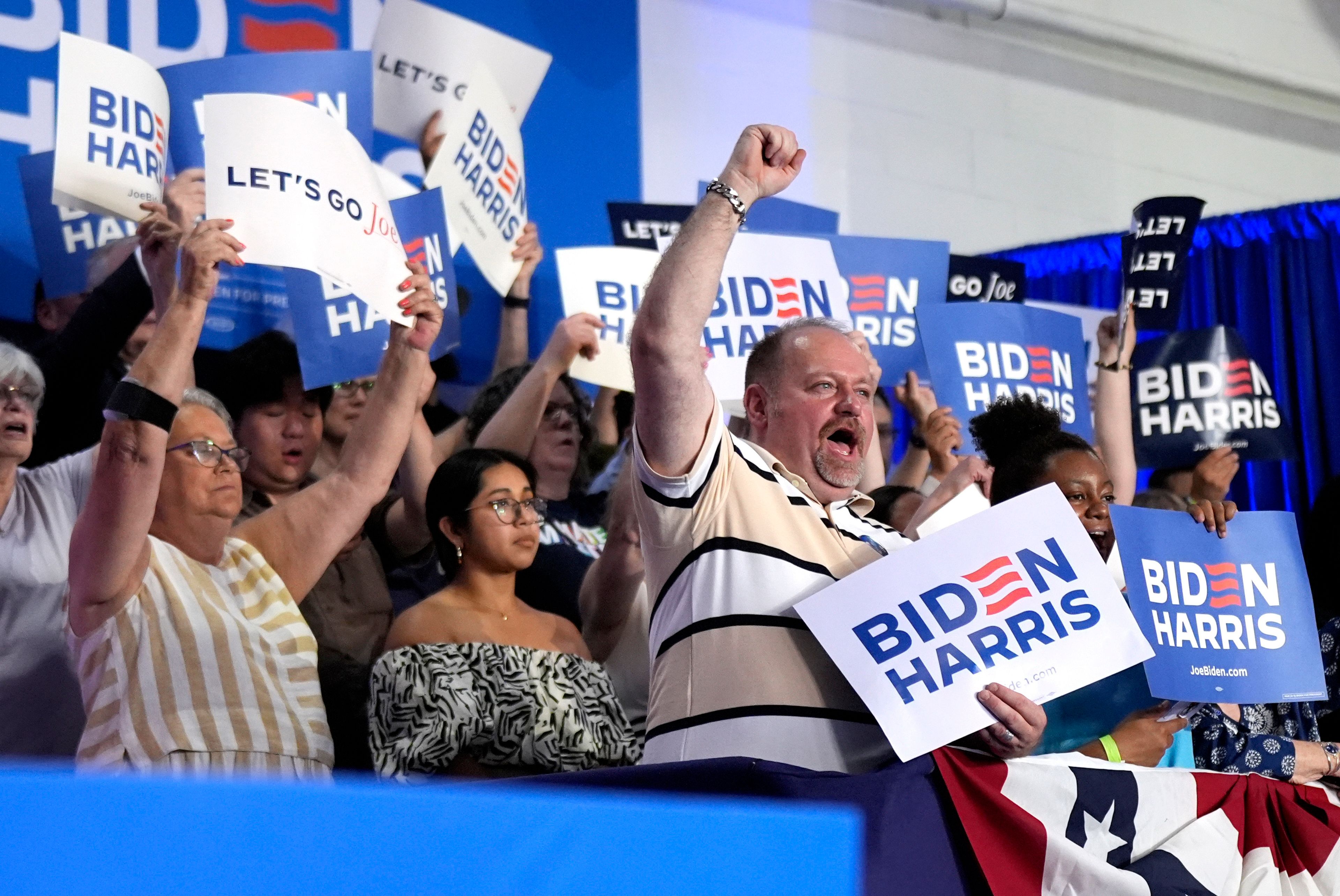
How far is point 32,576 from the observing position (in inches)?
93.8

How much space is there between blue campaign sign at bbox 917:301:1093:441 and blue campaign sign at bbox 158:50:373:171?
3.95 feet

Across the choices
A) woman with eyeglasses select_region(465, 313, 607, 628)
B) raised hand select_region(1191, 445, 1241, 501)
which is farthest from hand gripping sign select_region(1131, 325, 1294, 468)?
woman with eyeglasses select_region(465, 313, 607, 628)

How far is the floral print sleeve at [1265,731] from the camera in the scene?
2.10m

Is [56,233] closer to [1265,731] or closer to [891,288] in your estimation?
[891,288]

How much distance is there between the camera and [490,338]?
13.6ft

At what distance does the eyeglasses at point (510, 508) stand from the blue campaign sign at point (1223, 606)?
105 cm

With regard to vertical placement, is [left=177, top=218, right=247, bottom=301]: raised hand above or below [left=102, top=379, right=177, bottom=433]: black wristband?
above

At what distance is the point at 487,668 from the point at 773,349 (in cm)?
72

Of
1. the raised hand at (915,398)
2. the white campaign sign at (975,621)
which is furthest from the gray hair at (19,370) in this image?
the raised hand at (915,398)

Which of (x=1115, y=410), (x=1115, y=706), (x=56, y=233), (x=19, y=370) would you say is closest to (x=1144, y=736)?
(x=1115, y=706)

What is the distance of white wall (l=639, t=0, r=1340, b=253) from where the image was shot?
5.21m

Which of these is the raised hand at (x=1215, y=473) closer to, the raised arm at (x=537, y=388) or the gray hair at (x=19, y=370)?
the raised arm at (x=537, y=388)

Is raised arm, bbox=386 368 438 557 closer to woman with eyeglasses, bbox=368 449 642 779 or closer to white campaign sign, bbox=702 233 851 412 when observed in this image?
woman with eyeglasses, bbox=368 449 642 779

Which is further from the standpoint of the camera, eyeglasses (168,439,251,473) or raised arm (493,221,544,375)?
raised arm (493,221,544,375)
